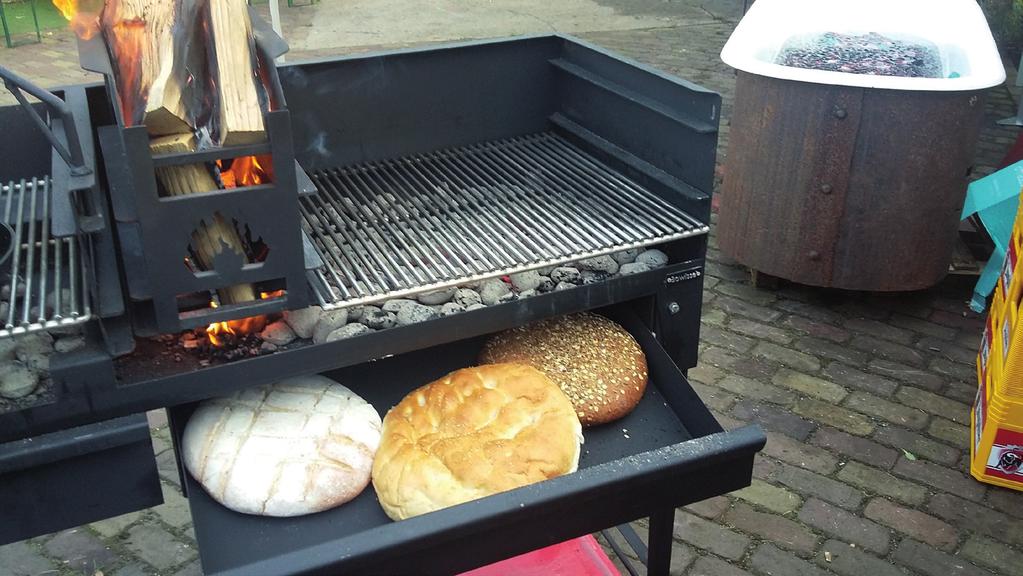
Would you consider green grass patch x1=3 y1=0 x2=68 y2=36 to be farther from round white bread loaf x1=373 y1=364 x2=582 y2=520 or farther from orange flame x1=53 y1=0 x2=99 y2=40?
round white bread loaf x1=373 y1=364 x2=582 y2=520

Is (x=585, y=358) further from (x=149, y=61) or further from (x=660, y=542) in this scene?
(x=149, y=61)

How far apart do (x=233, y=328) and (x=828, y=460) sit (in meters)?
2.38

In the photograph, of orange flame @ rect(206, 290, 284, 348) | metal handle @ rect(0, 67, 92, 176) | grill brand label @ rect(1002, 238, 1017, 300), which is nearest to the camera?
metal handle @ rect(0, 67, 92, 176)

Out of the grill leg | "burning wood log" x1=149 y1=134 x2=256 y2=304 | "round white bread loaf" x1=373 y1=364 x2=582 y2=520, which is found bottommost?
the grill leg

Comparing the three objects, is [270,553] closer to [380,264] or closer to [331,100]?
[380,264]

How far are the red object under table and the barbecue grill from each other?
0.22 m

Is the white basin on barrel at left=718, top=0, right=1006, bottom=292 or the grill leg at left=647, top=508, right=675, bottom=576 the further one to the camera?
the white basin on barrel at left=718, top=0, right=1006, bottom=292

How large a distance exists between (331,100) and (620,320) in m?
1.17

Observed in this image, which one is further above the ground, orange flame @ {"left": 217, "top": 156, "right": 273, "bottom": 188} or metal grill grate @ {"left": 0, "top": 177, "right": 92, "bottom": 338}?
orange flame @ {"left": 217, "top": 156, "right": 273, "bottom": 188}

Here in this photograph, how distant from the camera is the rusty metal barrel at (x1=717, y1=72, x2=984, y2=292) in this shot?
3951mm

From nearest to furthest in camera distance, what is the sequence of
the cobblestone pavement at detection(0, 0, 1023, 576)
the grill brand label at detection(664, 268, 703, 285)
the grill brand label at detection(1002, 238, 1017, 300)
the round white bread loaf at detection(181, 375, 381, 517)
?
the round white bread loaf at detection(181, 375, 381, 517) < the grill brand label at detection(664, 268, 703, 285) < the cobblestone pavement at detection(0, 0, 1023, 576) < the grill brand label at detection(1002, 238, 1017, 300)

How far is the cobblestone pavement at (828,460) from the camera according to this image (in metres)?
3.07

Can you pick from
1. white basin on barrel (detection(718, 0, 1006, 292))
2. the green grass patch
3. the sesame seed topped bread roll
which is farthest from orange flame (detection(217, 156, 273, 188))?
the green grass patch

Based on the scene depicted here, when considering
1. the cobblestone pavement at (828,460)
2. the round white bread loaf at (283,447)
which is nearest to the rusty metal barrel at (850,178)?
the cobblestone pavement at (828,460)
